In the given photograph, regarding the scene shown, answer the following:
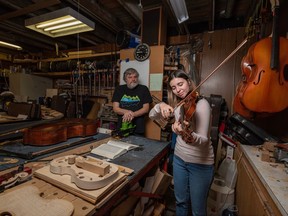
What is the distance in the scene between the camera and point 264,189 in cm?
103

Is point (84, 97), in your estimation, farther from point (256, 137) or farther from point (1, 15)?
point (256, 137)

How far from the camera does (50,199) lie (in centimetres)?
65

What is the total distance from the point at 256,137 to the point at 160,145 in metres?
1.06

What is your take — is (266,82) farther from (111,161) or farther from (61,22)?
(61,22)

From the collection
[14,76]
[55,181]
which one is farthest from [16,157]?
[14,76]

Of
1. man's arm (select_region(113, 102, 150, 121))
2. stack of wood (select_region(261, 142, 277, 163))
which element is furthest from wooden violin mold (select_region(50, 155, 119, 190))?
stack of wood (select_region(261, 142, 277, 163))

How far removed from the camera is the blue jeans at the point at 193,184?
3.96 ft

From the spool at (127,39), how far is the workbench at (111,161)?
201 centimetres

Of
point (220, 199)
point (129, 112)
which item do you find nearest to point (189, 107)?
point (129, 112)

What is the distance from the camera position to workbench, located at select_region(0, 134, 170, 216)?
0.64 m

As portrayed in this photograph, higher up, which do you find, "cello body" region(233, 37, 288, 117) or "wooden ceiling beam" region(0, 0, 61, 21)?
"wooden ceiling beam" region(0, 0, 61, 21)

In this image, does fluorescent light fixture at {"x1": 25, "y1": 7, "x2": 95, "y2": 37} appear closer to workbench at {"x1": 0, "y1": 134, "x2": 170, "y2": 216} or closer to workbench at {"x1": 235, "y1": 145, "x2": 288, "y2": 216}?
workbench at {"x1": 0, "y1": 134, "x2": 170, "y2": 216}

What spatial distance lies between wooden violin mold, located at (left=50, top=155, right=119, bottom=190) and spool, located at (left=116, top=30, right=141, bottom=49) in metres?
2.56

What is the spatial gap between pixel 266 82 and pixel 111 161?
1.39m
